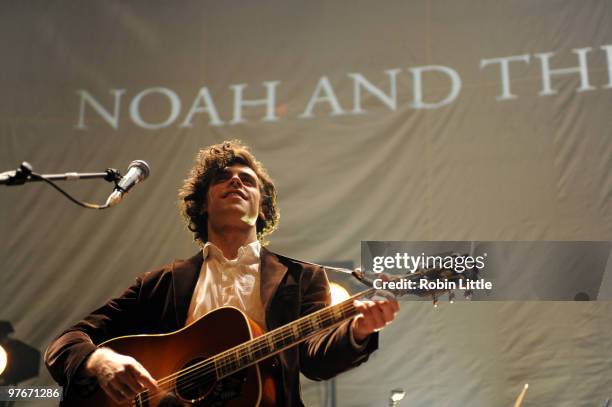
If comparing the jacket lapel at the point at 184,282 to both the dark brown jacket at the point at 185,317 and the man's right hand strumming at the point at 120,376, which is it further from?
the man's right hand strumming at the point at 120,376

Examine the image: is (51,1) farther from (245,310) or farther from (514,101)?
(514,101)

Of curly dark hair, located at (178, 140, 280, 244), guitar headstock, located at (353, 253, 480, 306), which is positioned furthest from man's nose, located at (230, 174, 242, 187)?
guitar headstock, located at (353, 253, 480, 306)

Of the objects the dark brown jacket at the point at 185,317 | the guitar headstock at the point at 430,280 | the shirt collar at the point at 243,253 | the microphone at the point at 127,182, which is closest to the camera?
the microphone at the point at 127,182

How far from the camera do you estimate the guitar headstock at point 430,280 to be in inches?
114

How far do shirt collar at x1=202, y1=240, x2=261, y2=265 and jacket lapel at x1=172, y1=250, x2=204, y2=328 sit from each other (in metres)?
0.05

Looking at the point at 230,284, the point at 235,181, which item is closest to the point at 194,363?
the point at 230,284

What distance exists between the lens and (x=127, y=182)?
Answer: 101 inches

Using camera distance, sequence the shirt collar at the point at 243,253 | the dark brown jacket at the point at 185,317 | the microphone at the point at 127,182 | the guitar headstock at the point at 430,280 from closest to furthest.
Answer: the microphone at the point at 127,182 < the dark brown jacket at the point at 185,317 < the guitar headstock at the point at 430,280 < the shirt collar at the point at 243,253

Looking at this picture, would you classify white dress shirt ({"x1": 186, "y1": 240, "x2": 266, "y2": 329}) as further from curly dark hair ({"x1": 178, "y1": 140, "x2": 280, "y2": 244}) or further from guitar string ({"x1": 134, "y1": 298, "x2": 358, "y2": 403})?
guitar string ({"x1": 134, "y1": 298, "x2": 358, "y2": 403})

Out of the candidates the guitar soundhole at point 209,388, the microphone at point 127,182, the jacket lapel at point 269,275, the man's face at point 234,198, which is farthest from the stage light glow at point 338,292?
the microphone at point 127,182

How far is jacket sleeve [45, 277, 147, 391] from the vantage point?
9.42ft

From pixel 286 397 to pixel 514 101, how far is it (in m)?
1.66

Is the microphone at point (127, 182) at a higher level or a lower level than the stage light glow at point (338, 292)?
higher

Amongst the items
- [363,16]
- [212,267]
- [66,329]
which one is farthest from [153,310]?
[363,16]
